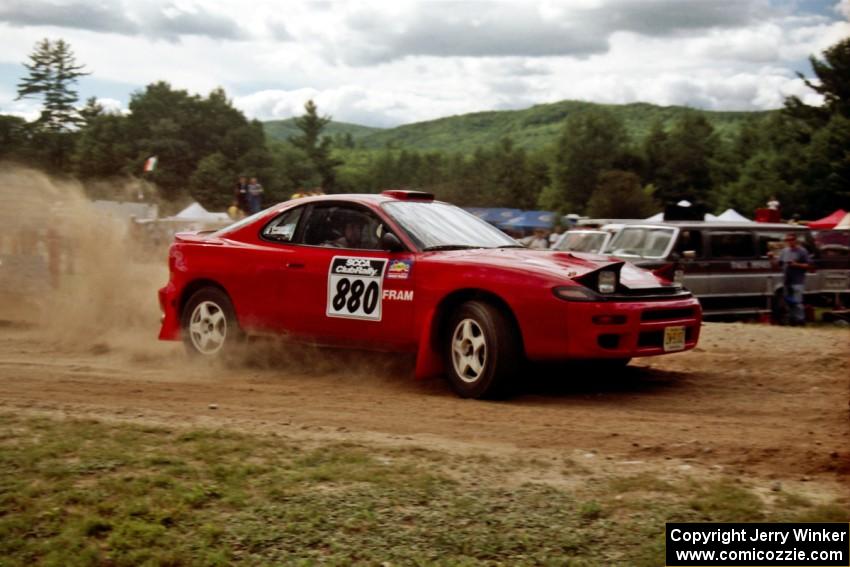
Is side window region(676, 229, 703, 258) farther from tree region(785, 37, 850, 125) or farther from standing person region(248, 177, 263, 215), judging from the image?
tree region(785, 37, 850, 125)

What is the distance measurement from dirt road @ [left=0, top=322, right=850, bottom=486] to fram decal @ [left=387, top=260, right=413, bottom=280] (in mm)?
903

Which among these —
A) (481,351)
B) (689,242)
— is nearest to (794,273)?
(689,242)

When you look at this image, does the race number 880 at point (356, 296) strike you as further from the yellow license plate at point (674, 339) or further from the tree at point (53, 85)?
the tree at point (53, 85)

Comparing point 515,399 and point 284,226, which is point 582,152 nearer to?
point 284,226

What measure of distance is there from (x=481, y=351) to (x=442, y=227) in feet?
4.59

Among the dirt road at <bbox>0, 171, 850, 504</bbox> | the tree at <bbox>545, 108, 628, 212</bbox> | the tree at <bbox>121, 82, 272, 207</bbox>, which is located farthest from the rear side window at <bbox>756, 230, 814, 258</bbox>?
the tree at <bbox>545, 108, 628, 212</bbox>

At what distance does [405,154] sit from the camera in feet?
512

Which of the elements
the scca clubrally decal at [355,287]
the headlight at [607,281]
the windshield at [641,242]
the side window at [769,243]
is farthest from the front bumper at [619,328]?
the side window at [769,243]

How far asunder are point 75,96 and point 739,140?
61.5m

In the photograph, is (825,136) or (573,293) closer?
(573,293)

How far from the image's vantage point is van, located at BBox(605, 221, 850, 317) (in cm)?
1530

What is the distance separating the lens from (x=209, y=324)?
870 centimetres

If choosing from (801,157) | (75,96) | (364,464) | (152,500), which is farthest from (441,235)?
(75,96)

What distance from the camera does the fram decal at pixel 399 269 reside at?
24.3 ft
